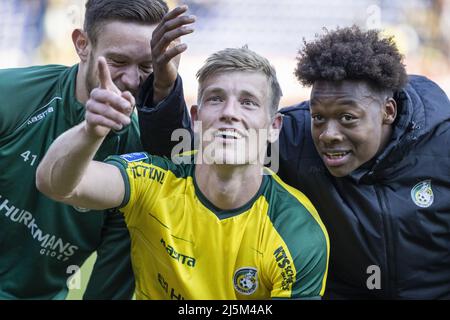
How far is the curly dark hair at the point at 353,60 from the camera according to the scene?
10.1 ft

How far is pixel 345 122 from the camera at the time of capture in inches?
122

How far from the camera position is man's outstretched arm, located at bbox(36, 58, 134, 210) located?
2.30 meters

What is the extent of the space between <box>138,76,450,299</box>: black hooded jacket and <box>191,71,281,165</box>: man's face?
196 mm

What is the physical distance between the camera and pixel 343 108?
10.1 ft

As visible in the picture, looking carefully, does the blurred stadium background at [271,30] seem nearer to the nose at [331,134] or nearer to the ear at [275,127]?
the ear at [275,127]

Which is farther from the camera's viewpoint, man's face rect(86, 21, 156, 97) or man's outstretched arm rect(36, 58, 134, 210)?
man's face rect(86, 21, 156, 97)

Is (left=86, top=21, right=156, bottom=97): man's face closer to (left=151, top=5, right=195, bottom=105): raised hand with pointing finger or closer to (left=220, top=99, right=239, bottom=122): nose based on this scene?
(left=151, top=5, right=195, bottom=105): raised hand with pointing finger

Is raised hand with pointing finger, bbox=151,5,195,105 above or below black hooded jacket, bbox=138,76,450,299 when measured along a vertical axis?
above

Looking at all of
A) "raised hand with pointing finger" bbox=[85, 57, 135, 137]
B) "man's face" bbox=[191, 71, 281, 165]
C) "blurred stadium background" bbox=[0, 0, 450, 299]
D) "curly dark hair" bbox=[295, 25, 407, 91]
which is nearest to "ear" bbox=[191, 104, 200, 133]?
"man's face" bbox=[191, 71, 281, 165]

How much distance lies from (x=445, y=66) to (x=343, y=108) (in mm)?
6575

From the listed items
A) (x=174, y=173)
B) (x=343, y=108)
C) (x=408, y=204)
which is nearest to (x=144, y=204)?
(x=174, y=173)

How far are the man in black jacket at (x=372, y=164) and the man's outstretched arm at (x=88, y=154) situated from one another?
1.92 ft

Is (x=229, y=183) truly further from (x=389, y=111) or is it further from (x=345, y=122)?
(x=389, y=111)

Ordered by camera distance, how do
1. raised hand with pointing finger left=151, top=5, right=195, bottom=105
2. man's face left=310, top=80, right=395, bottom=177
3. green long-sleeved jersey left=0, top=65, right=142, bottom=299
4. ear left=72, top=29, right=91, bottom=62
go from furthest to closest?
ear left=72, top=29, right=91, bottom=62, green long-sleeved jersey left=0, top=65, right=142, bottom=299, man's face left=310, top=80, right=395, bottom=177, raised hand with pointing finger left=151, top=5, right=195, bottom=105
